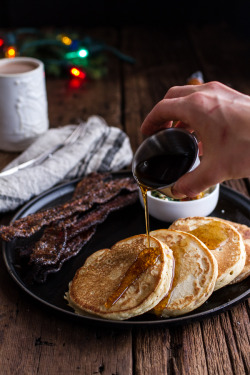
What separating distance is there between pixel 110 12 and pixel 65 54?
1624mm

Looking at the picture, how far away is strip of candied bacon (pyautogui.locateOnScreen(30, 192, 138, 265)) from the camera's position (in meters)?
1.49

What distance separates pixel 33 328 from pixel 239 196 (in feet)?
3.14

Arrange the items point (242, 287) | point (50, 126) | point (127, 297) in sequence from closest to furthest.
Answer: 1. point (127, 297)
2. point (242, 287)
3. point (50, 126)

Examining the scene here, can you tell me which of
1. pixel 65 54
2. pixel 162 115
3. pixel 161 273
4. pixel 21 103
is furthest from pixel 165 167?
pixel 65 54

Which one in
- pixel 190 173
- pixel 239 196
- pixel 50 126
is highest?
pixel 190 173

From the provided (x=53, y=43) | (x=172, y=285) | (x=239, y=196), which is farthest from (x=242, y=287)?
(x=53, y=43)

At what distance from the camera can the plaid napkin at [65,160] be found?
1943 mm

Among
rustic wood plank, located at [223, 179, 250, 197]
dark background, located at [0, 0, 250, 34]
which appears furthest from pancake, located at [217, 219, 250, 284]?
dark background, located at [0, 0, 250, 34]

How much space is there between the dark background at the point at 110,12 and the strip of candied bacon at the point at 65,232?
10.4 feet

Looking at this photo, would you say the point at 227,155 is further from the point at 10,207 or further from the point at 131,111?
the point at 131,111

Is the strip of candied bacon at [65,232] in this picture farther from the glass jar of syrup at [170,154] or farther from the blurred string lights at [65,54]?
the blurred string lights at [65,54]

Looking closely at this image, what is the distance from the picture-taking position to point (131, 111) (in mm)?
2879

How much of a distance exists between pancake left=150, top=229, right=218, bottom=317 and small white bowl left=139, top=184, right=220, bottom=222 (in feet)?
0.86

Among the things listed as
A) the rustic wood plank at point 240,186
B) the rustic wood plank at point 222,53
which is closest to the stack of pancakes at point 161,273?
the rustic wood plank at point 240,186
